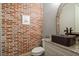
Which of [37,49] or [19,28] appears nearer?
[37,49]

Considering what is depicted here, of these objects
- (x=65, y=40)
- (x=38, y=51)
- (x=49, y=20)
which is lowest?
(x=38, y=51)

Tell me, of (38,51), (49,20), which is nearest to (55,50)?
(38,51)

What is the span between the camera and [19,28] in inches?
101

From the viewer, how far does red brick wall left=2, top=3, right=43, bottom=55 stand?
7.88ft

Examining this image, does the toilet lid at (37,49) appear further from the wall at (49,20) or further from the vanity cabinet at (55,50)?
the wall at (49,20)

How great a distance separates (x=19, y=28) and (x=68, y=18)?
0.92 metres

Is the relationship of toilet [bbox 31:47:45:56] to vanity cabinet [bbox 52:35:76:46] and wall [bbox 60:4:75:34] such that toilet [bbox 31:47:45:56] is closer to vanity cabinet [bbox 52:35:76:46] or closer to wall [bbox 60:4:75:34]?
vanity cabinet [bbox 52:35:76:46]

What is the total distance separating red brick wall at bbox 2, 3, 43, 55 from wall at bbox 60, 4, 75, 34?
378mm

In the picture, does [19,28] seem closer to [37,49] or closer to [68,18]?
[37,49]

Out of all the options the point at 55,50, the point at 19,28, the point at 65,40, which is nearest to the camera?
the point at 65,40

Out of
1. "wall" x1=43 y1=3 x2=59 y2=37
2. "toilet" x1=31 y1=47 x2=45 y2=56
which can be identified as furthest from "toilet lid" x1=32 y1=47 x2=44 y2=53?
"wall" x1=43 y1=3 x2=59 y2=37

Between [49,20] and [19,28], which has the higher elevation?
[49,20]

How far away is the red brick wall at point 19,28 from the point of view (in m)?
2.40

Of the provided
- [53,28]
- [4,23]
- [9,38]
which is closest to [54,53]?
[53,28]
